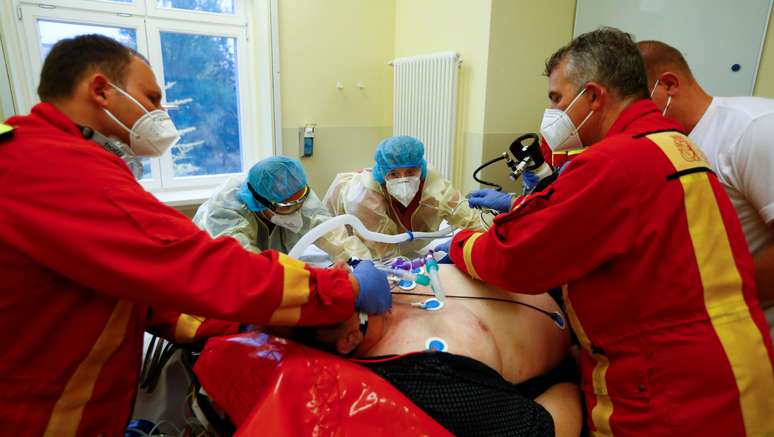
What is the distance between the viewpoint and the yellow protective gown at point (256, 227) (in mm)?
1957

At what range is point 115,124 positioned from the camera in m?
1.02

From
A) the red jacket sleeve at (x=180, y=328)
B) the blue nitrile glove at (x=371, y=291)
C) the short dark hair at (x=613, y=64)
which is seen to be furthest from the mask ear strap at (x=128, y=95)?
the short dark hair at (x=613, y=64)

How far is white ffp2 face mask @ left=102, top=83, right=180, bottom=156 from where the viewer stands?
1052 mm

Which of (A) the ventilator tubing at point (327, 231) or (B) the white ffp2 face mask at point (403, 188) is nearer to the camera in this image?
(A) the ventilator tubing at point (327, 231)

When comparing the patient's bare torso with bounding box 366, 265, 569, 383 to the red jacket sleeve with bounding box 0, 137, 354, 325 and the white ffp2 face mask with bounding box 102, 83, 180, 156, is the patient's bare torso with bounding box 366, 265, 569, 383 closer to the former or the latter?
the red jacket sleeve with bounding box 0, 137, 354, 325

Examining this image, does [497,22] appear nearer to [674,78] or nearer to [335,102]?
[335,102]

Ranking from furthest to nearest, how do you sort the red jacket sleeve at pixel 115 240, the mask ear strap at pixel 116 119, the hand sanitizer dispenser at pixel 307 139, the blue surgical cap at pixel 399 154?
the hand sanitizer dispenser at pixel 307 139, the blue surgical cap at pixel 399 154, the mask ear strap at pixel 116 119, the red jacket sleeve at pixel 115 240

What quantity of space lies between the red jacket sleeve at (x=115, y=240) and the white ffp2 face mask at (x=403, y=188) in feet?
4.47

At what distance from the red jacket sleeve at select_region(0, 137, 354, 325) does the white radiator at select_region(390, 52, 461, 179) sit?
2.52 meters

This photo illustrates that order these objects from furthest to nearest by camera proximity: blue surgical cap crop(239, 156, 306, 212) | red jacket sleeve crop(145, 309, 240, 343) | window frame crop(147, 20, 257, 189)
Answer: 1. window frame crop(147, 20, 257, 189)
2. blue surgical cap crop(239, 156, 306, 212)
3. red jacket sleeve crop(145, 309, 240, 343)

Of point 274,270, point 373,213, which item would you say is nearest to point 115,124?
point 274,270

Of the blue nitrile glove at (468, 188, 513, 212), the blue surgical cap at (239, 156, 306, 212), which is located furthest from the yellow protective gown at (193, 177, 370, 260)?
the blue nitrile glove at (468, 188, 513, 212)

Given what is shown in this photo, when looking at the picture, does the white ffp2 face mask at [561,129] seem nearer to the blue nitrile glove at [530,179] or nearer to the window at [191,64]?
the blue nitrile glove at [530,179]

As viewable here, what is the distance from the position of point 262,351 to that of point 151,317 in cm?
40
